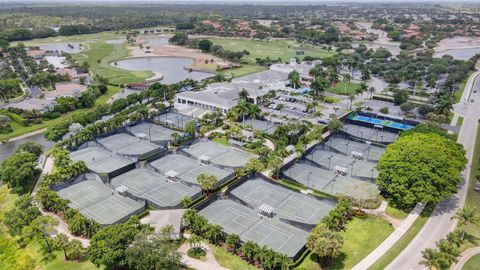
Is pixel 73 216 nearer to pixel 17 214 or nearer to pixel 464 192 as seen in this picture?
pixel 17 214

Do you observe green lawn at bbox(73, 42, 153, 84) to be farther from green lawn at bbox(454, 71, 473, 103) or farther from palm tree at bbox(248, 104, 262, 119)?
green lawn at bbox(454, 71, 473, 103)

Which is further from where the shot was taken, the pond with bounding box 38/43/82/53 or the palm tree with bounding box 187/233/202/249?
the pond with bounding box 38/43/82/53

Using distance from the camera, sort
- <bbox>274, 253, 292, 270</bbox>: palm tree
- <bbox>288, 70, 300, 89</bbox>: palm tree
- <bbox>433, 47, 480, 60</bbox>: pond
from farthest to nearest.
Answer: <bbox>433, 47, 480, 60</bbox>: pond, <bbox>288, 70, 300, 89</bbox>: palm tree, <bbox>274, 253, 292, 270</bbox>: palm tree

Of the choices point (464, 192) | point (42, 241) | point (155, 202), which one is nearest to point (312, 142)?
point (464, 192)

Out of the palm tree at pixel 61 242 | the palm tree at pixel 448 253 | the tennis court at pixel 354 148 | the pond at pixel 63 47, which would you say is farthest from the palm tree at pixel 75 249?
the pond at pixel 63 47

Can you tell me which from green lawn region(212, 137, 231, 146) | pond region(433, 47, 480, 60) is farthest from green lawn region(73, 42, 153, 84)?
pond region(433, 47, 480, 60)

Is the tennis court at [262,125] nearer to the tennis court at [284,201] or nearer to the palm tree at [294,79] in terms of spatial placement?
the tennis court at [284,201]

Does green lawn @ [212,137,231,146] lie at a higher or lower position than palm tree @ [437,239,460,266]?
lower

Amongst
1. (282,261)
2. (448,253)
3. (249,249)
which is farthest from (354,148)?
(249,249)
